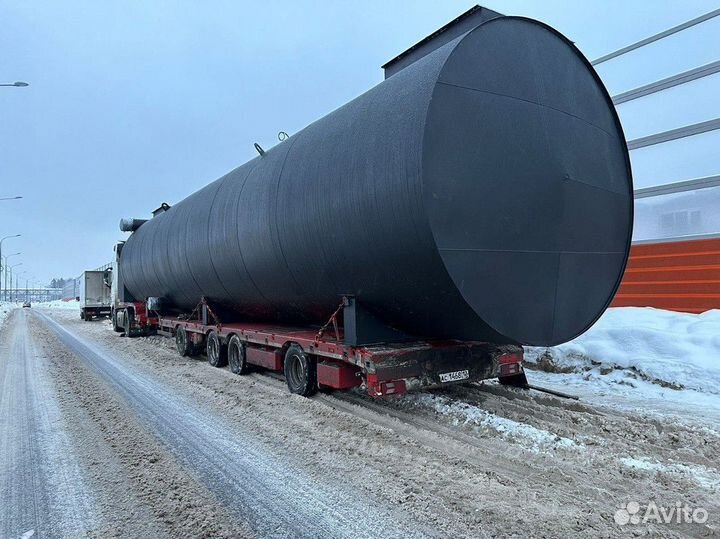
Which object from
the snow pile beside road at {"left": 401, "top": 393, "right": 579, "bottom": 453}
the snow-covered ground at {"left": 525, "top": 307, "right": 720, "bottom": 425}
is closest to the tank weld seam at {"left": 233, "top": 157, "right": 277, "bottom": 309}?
the snow pile beside road at {"left": 401, "top": 393, "right": 579, "bottom": 453}

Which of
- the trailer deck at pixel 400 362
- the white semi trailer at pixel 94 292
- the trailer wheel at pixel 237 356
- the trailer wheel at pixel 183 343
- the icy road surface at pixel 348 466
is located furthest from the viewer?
the white semi trailer at pixel 94 292

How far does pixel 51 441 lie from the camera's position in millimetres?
5738

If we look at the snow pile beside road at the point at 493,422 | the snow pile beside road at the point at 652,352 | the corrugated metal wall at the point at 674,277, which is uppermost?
the corrugated metal wall at the point at 674,277

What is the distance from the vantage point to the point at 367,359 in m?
5.71

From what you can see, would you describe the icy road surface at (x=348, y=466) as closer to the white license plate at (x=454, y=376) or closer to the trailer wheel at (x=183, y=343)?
the white license plate at (x=454, y=376)

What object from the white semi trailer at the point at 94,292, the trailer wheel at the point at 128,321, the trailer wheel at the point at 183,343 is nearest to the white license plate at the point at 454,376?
the trailer wheel at the point at 183,343

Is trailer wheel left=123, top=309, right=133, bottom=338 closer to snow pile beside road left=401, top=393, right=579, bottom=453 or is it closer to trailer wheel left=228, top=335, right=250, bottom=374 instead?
trailer wheel left=228, top=335, right=250, bottom=374

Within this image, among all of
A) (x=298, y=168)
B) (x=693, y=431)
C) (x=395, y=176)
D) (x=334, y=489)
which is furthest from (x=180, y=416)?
(x=693, y=431)

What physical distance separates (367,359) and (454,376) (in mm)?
1164

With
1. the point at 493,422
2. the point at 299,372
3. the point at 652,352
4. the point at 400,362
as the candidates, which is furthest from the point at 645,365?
the point at 299,372

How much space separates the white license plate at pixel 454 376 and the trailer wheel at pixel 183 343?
7959 mm

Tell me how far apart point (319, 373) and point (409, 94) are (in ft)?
12.5

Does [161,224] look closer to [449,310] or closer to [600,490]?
[449,310]

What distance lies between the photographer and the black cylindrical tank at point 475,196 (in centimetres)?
499
